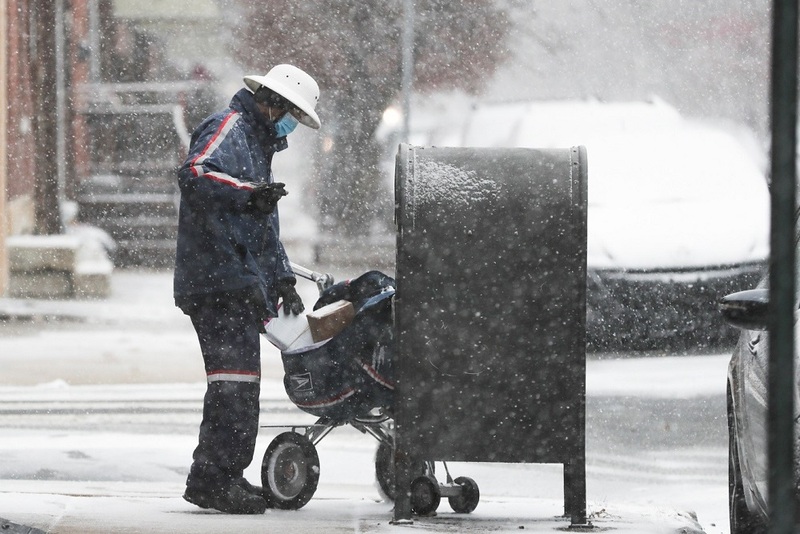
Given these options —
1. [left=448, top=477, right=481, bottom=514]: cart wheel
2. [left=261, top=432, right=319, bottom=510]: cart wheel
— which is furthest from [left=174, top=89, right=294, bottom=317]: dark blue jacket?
[left=448, top=477, right=481, bottom=514]: cart wheel

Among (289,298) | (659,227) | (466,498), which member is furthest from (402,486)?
(659,227)

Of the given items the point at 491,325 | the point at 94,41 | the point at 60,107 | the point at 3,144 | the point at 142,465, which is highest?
the point at 94,41

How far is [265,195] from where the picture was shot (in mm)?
5746

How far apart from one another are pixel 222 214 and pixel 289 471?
44.7 inches

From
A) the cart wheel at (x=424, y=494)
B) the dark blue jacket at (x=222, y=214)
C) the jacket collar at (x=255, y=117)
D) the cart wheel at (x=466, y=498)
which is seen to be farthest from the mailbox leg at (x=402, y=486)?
the jacket collar at (x=255, y=117)

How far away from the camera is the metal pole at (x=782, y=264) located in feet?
8.64

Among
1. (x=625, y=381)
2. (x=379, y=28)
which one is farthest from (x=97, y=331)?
(x=379, y=28)

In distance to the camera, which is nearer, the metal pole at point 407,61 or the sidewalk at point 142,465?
the sidewalk at point 142,465

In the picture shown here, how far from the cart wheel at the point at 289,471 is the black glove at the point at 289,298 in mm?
499

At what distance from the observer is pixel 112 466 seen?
772cm

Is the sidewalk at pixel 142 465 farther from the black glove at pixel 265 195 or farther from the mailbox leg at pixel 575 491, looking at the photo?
the black glove at pixel 265 195

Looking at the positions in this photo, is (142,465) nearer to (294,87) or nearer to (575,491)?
(294,87)

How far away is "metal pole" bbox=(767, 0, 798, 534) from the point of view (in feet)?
8.64

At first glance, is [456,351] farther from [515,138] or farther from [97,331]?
[97,331]
